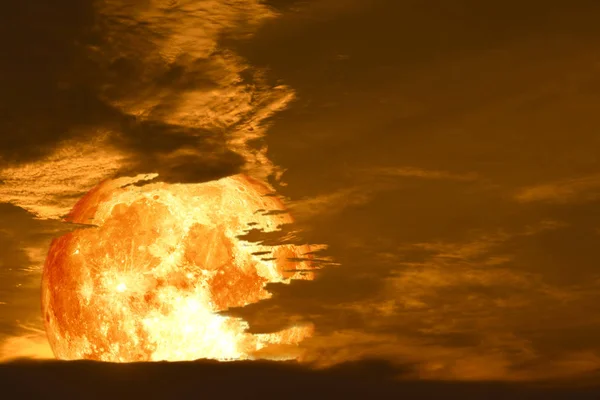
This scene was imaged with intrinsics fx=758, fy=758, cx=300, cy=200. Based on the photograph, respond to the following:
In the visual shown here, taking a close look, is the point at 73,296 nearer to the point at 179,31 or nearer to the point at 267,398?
the point at 267,398

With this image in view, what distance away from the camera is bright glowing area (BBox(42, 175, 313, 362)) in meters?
3.80

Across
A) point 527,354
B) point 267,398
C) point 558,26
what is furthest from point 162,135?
point 527,354

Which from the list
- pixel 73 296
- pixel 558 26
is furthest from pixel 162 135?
pixel 558 26

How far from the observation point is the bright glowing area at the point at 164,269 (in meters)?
3.80


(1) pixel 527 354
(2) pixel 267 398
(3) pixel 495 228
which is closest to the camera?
(2) pixel 267 398

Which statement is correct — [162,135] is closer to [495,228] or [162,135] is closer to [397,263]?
[397,263]

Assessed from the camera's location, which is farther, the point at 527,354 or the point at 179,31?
the point at 527,354

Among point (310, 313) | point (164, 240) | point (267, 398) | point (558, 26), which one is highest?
point (558, 26)

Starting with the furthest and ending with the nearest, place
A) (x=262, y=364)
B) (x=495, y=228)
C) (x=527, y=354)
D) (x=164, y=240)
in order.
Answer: (x=527, y=354), (x=495, y=228), (x=164, y=240), (x=262, y=364)

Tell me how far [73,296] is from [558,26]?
2.67 meters

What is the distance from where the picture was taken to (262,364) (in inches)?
138

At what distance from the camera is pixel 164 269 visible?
380 centimetres

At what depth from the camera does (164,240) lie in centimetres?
382

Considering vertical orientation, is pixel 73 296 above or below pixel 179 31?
below
